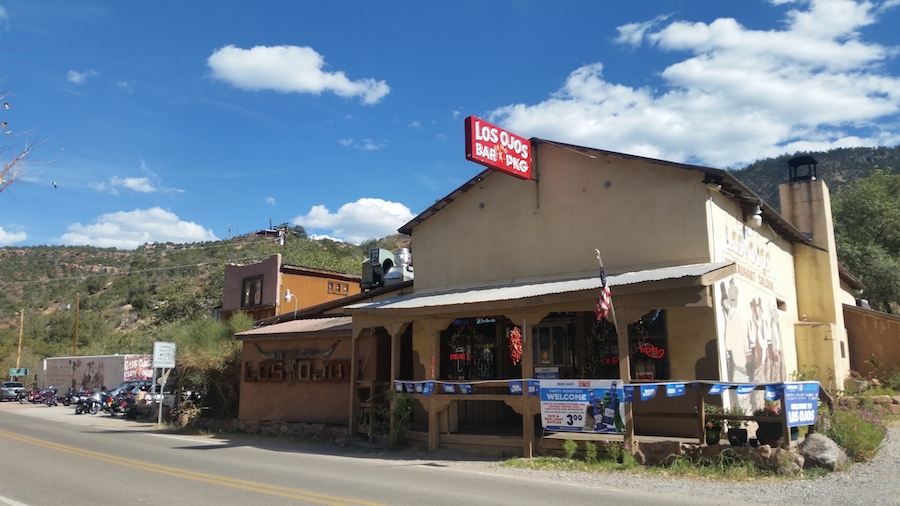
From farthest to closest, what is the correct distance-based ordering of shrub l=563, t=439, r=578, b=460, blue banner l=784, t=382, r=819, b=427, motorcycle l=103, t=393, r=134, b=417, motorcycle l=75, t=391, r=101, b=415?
motorcycle l=75, t=391, r=101, b=415, motorcycle l=103, t=393, r=134, b=417, shrub l=563, t=439, r=578, b=460, blue banner l=784, t=382, r=819, b=427

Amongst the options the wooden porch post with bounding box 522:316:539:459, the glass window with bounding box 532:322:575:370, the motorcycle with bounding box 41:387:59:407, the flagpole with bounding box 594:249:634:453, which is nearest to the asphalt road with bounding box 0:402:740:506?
the wooden porch post with bounding box 522:316:539:459

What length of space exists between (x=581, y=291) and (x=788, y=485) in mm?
4649

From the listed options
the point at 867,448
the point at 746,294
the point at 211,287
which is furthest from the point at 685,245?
the point at 211,287

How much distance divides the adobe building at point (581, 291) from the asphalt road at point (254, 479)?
2.22 metres

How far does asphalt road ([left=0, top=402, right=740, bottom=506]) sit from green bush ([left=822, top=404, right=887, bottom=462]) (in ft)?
14.7

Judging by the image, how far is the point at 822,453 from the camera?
1027 centimetres

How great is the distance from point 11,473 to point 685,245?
46.7 feet

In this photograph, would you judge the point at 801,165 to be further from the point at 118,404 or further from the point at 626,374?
the point at 118,404

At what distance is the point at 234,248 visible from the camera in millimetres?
81375

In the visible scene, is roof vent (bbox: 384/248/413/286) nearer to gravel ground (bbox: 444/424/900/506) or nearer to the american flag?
the american flag

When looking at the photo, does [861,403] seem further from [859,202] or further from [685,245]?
[859,202]

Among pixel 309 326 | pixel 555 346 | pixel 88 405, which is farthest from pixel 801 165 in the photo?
pixel 88 405

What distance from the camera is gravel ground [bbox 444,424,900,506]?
27.9 ft

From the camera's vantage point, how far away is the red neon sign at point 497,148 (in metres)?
14.5
